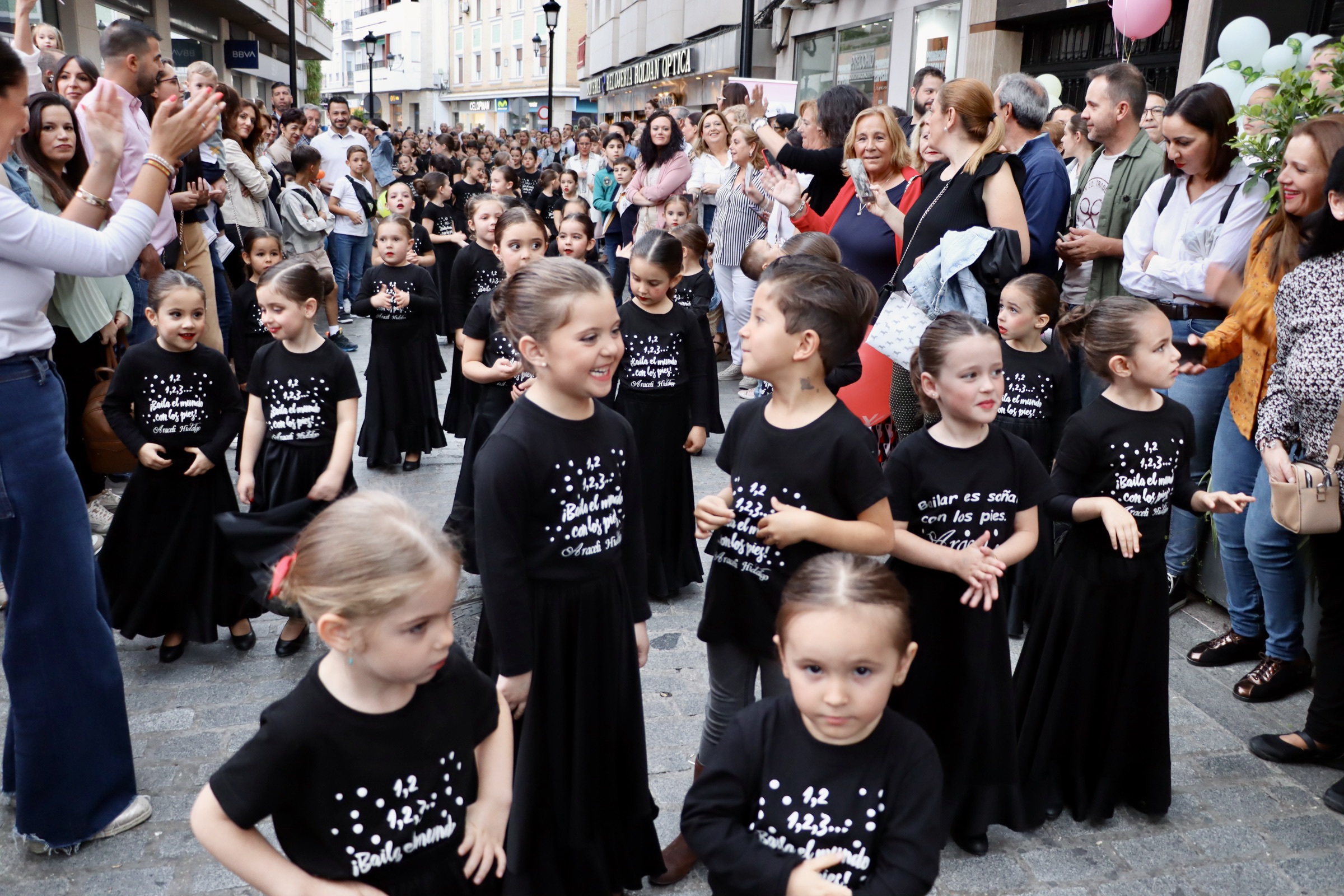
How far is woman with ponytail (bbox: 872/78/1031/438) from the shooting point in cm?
457

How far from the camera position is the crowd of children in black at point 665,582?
6.22 feet

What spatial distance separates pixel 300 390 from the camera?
13.8ft

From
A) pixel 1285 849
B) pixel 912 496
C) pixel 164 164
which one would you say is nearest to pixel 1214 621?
pixel 1285 849

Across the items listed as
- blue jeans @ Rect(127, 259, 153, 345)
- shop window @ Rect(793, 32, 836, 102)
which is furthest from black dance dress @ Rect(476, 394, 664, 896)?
shop window @ Rect(793, 32, 836, 102)

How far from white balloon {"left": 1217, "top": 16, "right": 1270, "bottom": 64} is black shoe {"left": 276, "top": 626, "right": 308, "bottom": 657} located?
617cm

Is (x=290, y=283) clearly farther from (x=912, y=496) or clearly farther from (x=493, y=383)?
(x=912, y=496)

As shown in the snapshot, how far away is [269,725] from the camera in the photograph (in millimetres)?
1819

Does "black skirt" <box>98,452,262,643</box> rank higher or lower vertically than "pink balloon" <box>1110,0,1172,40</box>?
lower

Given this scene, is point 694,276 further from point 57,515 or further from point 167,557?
point 57,515

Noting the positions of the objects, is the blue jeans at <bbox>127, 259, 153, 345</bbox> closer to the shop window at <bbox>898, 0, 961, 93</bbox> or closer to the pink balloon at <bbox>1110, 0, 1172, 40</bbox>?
the pink balloon at <bbox>1110, 0, 1172, 40</bbox>

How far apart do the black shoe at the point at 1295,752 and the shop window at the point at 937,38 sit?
36.2 feet

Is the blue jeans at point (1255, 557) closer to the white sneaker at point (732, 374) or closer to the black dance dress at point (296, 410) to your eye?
the black dance dress at point (296, 410)

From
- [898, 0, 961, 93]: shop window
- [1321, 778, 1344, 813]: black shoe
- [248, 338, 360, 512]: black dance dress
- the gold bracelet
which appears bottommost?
[1321, 778, 1344, 813]: black shoe

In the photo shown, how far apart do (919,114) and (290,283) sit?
520 cm
